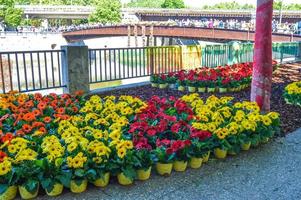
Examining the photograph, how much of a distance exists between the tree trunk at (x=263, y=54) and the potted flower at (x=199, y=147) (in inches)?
69.2

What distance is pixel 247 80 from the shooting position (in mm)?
9961

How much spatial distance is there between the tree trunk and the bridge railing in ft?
15.6

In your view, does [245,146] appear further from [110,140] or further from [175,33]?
[175,33]

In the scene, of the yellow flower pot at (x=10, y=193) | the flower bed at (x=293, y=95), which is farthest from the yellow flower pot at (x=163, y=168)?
the flower bed at (x=293, y=95)

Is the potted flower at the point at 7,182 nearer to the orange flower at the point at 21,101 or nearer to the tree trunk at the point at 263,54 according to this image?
the orange flower at the point at 21,101

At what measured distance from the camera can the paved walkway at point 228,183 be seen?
3.46 m

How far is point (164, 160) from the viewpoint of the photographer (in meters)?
3.93

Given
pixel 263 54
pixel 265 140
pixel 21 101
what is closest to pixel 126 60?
pixel 21 101

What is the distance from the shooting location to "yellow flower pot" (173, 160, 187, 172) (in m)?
4.03

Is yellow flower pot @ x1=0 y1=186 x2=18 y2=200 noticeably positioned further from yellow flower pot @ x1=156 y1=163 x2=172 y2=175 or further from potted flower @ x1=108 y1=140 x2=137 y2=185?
yellow flower pot @ x1=156 y1=163 x2=172 y2=175

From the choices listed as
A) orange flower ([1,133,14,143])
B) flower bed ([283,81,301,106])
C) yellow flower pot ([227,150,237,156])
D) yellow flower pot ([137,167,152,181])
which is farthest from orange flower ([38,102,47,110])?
flower bed ([283,81,301,106])

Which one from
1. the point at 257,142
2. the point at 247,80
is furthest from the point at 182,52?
the point at 257,142

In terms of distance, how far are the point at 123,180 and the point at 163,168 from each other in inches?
20.3

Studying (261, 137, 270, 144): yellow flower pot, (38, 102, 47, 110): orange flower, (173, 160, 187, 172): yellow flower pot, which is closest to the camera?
(173, 160, 187, 172): yellow flower pot
